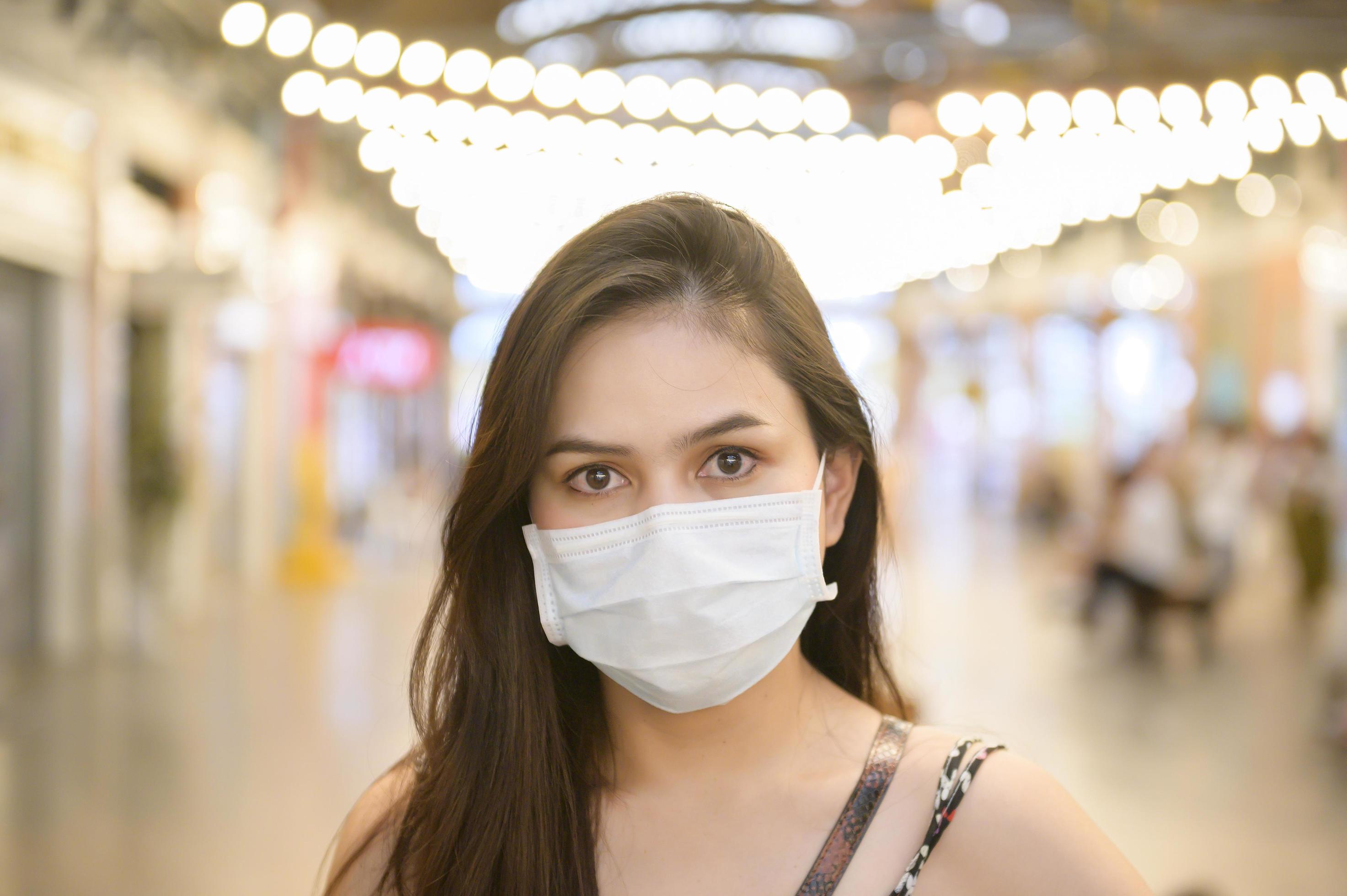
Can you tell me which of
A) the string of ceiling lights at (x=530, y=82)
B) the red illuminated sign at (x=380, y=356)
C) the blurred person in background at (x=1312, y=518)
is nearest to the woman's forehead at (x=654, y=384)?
the string of ceiling lights at (x=530, y=82)

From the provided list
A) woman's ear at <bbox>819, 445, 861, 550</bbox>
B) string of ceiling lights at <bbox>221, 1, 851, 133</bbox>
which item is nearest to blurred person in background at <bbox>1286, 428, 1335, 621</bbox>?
string of ceiling lights at <bbox>221, 1, 851, 133</bbox>

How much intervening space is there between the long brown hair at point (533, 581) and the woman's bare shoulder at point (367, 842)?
0.5 inches

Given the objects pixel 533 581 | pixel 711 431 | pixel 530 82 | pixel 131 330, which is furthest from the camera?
pixel 131 330

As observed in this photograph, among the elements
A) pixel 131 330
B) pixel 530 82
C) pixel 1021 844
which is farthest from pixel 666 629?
pixel 131 330

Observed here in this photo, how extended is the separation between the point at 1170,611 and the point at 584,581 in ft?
30.0

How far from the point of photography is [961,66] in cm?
469

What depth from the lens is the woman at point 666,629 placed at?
1.37 meters

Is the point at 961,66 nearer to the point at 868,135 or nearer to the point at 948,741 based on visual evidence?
the point at 868,135

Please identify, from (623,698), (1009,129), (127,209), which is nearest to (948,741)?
(623,698)

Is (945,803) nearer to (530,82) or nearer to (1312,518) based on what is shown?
(530,82)

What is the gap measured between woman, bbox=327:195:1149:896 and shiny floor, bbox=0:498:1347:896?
0.32m

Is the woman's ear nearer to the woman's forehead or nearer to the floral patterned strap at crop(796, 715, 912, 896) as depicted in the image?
the woman's forehead

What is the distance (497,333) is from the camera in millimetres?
1692

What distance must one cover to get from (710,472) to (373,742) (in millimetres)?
5081
